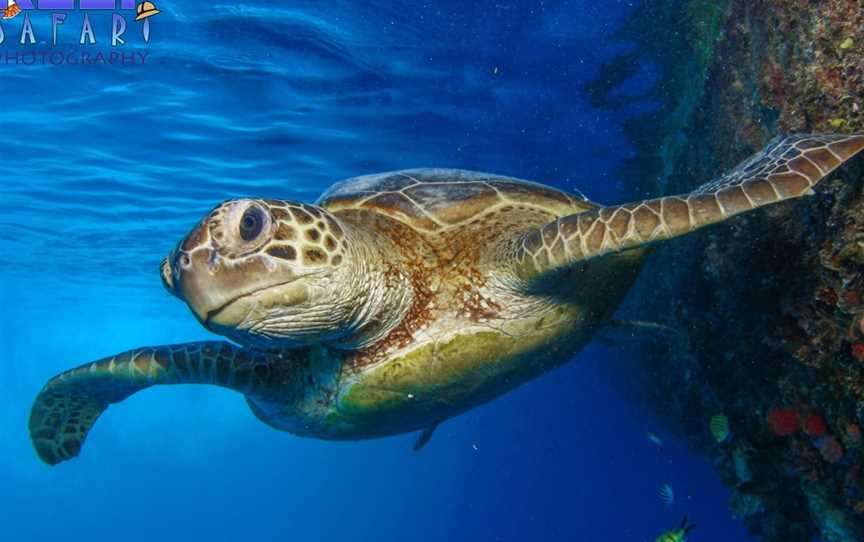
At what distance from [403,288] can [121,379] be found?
2.97 m

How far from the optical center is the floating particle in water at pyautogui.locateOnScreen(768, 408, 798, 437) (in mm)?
4599

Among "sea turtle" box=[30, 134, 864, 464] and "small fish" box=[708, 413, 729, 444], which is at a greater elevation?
"sea turtle" box=[30, 134, 864, 464]

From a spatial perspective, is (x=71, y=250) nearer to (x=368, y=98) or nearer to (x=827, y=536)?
(x=368, y=98)

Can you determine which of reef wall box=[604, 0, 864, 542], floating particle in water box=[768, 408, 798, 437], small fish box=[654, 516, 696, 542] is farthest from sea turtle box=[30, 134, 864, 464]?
small fish box=[654, 516, 696, 542]

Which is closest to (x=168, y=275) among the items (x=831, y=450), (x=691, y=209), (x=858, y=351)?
(x=691, y=209)

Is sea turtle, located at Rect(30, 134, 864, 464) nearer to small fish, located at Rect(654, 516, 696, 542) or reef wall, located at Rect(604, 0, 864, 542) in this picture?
reef wall, located at Rect(604, 0, 864, 542)

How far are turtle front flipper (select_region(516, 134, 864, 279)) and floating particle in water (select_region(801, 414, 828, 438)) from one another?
230 centimetres

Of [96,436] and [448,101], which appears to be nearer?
[448,101]

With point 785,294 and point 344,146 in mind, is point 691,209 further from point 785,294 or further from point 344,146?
point 344,146

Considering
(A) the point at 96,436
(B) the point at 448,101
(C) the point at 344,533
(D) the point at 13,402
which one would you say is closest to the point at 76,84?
(B) the point at 448,101

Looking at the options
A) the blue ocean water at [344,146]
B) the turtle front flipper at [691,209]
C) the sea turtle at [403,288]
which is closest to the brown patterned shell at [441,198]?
the sea turtle at [403,288]

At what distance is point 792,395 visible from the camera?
4.55 m

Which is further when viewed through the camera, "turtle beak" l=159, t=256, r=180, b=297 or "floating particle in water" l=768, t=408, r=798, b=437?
"floating particle in water" l=768, t=408, r=798, b=437

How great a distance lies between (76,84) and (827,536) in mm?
13034
